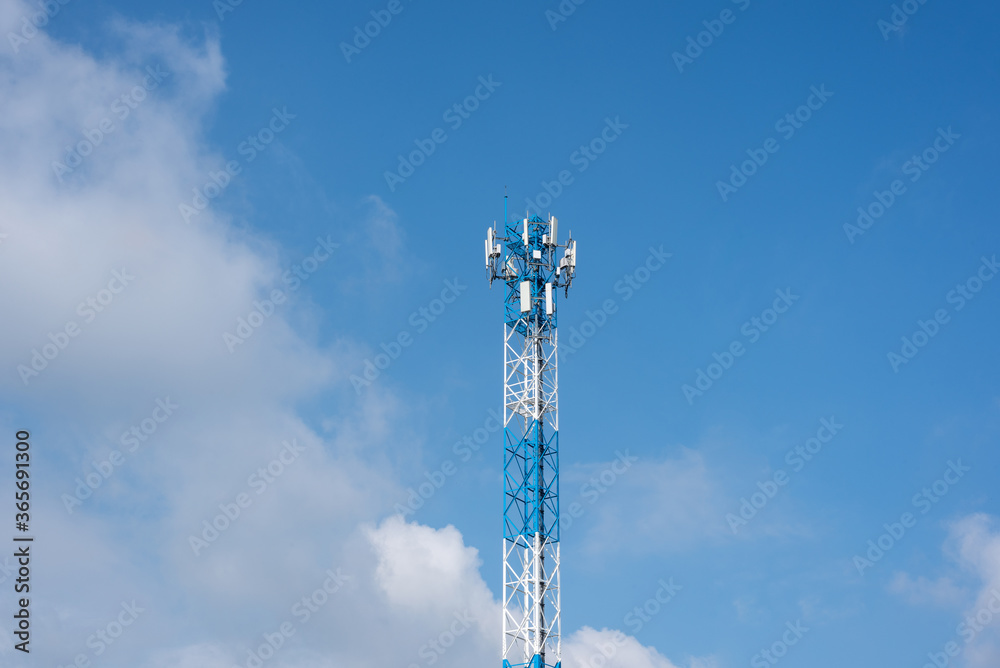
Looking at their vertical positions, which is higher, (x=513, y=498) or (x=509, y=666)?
(x=513, y=498)

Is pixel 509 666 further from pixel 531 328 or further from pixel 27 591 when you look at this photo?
pixel 27 591

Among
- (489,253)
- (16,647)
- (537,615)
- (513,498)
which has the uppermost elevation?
(489,253)

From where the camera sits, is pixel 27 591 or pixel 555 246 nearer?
pixel 27 591

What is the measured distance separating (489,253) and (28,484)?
3744 cm

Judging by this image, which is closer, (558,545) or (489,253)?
(558,545)

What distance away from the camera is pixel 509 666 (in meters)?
78.2

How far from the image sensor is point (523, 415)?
84.0m

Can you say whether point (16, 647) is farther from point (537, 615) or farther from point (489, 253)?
point (489, 253)

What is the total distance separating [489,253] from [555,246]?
5212mm

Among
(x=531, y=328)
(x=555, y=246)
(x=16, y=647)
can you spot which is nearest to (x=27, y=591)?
(x=16, y=647)

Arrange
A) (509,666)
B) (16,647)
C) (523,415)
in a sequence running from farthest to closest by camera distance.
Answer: (523,415)
(509,666)
(16,647)

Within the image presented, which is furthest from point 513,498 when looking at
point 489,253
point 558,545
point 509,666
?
point 489,253

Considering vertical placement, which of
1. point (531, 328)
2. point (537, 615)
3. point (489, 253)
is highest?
point (489, 253)

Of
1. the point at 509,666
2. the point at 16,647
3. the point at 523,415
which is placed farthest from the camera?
the point at 523,415
